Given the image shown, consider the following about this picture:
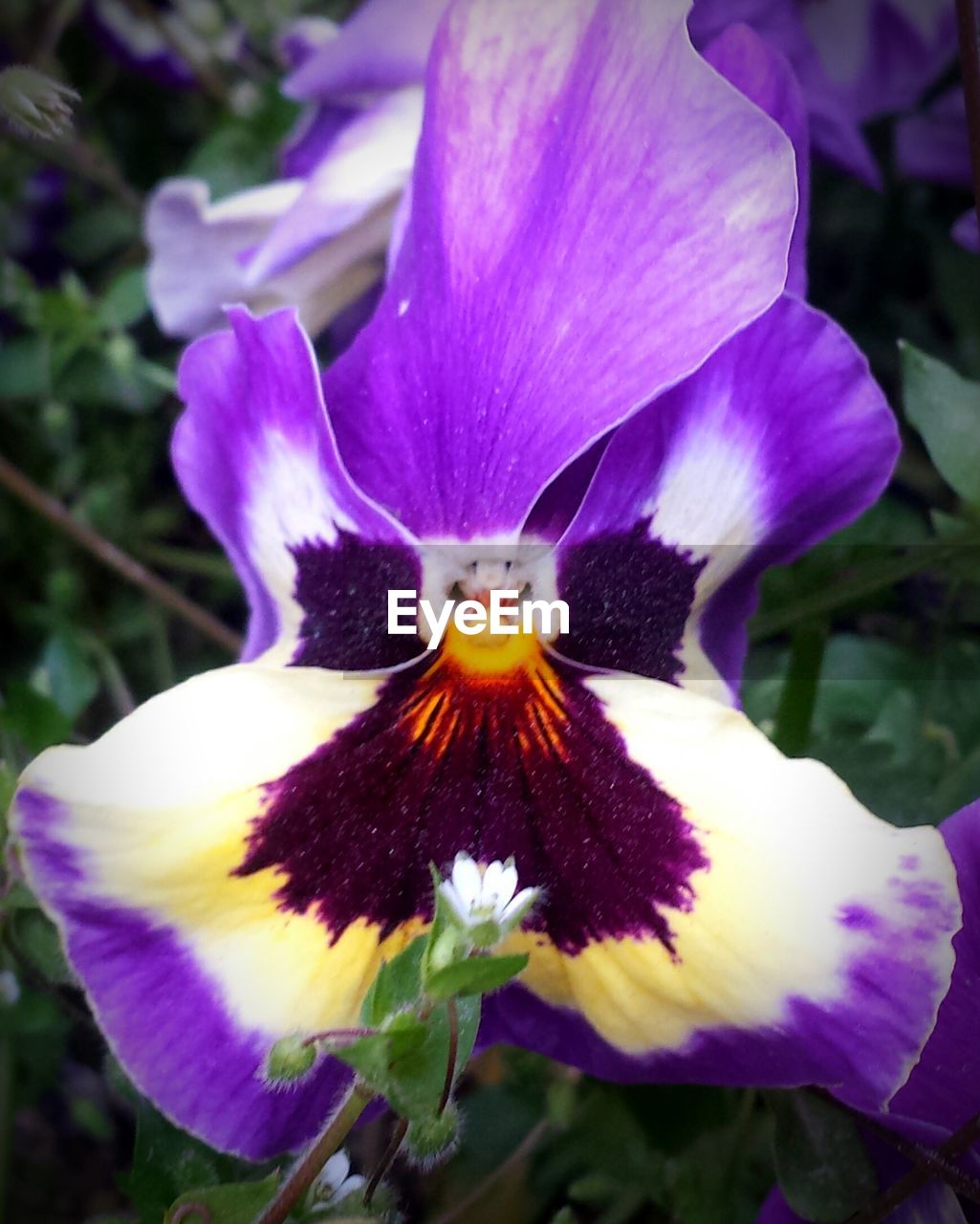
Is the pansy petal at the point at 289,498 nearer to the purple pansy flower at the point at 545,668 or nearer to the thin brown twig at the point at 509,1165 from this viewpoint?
the purple pansy flower at the point at 545,668

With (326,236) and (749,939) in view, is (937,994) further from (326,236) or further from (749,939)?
(326,236)

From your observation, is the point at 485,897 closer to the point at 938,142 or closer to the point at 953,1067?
the point at 953,1067

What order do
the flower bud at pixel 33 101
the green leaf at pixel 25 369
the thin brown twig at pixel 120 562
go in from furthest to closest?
the green leaf at pixel 25 369
the thin brown twig at pixel 120 562
the flower bud at pixel 33 101

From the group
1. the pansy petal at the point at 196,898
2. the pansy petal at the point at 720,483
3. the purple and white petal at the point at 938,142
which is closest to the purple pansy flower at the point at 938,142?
the purple and white petal at the point at 938,142

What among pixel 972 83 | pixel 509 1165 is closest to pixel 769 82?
pixel 972 83

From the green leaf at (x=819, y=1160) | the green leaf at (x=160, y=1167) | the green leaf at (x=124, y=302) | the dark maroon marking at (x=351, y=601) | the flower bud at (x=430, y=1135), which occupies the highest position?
the dark maroon marking at (x=351, y=601)

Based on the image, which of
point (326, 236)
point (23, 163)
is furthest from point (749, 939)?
point (23, 163)

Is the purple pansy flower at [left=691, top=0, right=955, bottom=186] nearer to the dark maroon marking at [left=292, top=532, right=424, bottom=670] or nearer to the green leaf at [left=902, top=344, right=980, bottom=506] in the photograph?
the green leaf at [left=902, top=344, right=980, bottom=506]
